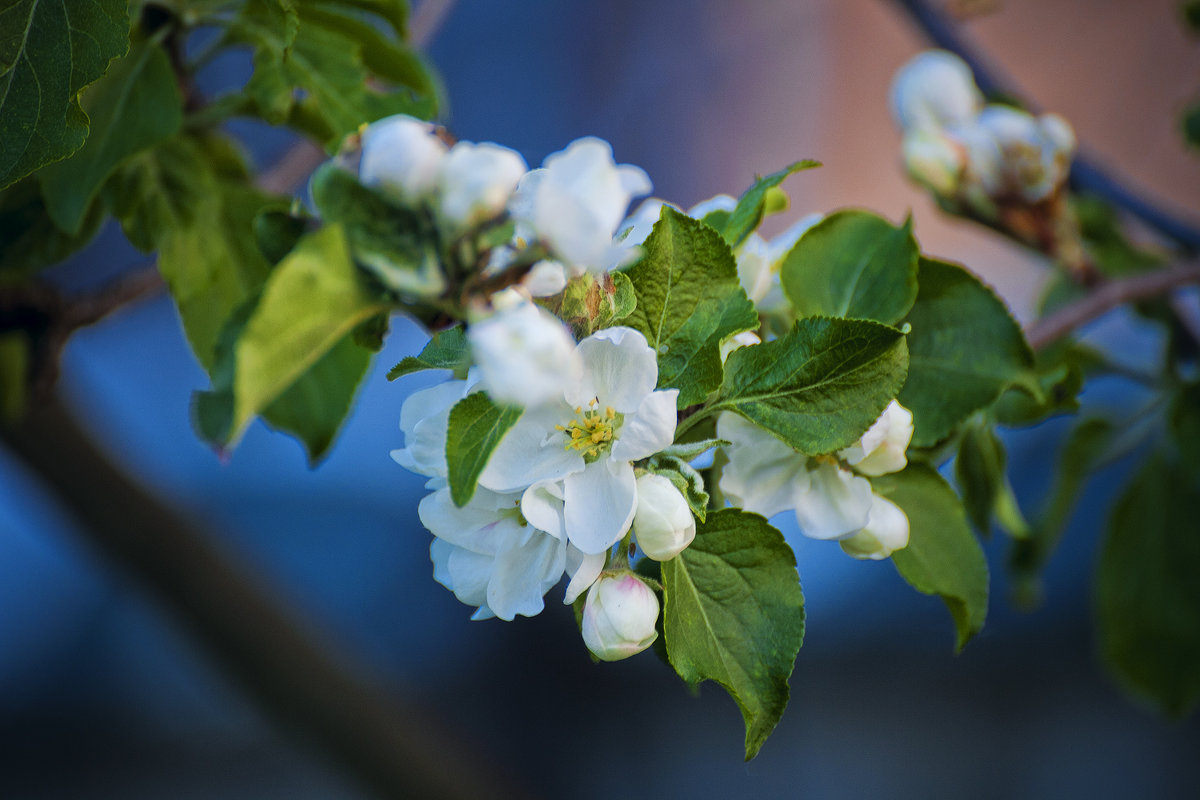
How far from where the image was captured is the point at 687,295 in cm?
35

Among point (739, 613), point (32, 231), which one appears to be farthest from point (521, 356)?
point (32, 231)

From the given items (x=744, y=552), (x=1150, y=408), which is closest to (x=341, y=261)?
(x=744, y=552)

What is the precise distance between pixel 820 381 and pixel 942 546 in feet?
0.41

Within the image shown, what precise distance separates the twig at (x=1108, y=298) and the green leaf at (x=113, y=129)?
0.49m

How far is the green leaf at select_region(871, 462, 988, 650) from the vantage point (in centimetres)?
41

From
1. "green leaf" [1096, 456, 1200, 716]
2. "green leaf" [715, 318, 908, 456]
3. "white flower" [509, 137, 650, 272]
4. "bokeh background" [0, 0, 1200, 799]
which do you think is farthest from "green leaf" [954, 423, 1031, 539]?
"bokeh background" [0, 0, 1200, 799]

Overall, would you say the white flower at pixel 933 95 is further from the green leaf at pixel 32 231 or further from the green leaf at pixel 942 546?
the green leaf at pixel 32 231

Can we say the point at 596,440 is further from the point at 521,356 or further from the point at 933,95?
the point at 933,95

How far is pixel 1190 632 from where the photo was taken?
0.79 meters

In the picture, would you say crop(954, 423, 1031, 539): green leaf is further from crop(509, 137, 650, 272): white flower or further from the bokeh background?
the bokeh background

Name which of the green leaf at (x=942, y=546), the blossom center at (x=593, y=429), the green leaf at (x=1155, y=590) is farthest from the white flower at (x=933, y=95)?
the blossom center at (x=593, y=429)

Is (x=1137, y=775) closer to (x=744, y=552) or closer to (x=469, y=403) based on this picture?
(x=744, y=552)

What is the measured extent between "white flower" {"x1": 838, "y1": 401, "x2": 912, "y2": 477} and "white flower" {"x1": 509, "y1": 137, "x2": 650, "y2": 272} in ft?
0.42

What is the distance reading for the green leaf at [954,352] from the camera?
42 centimetres
